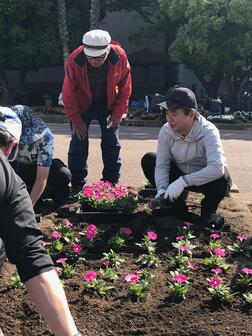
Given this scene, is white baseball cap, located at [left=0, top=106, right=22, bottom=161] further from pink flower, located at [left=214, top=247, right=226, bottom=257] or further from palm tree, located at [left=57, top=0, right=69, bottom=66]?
palm tree, located at [left=57, top=0, right=69, bottom=66]

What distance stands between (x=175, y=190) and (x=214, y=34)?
17.2m

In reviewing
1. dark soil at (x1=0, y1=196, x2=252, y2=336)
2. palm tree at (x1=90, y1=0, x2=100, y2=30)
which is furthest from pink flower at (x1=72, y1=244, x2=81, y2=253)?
palm tree at (x1=90, y1=0, x2=100, y2=30)

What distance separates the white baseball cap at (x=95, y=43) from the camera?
5.04 metres

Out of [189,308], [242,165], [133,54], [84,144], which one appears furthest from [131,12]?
[189,308]

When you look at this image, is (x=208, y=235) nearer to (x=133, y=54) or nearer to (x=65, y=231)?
(x=65, y=231)

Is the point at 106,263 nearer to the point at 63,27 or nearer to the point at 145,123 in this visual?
the point at 145,123

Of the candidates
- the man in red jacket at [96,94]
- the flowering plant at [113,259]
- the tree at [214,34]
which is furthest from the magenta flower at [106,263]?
the tree at [214,34]

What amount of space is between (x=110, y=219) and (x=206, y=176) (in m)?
0.88

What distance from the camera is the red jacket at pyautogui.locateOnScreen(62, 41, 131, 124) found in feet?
17.5

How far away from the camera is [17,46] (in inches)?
874

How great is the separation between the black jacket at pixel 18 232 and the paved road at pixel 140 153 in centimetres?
417

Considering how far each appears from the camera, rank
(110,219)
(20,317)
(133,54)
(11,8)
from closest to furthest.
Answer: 1. (20,317)
2. (110,219)
3. (11,8)
4. (133,54)

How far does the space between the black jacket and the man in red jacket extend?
11.0 feet

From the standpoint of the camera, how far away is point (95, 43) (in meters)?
5.06
